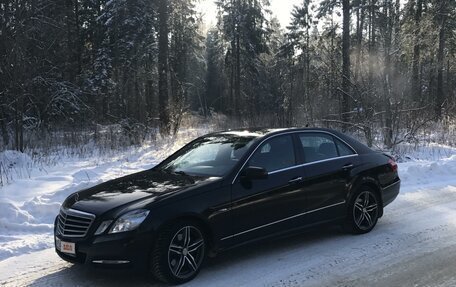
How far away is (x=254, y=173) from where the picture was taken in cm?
549

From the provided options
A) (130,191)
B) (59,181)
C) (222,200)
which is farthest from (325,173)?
(59,181)

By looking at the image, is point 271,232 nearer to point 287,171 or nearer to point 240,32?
point 287,171

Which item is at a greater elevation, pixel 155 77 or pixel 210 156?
pixel 155 77

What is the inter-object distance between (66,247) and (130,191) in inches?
34.6

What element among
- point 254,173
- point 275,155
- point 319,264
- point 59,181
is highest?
point 275,155

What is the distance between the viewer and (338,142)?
6.93 metres

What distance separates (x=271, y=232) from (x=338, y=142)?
6.25 ft

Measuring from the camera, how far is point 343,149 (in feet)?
22.7

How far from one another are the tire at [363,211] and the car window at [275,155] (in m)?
1.29

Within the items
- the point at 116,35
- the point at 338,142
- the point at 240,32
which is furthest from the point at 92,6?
the point at 338,142

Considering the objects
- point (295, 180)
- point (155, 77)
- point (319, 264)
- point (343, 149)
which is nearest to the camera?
point (319, 264)

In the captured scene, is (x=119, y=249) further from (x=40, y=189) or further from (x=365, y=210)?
(x=40, y=189)

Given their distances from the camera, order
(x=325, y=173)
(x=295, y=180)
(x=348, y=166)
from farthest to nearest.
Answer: (x=348, y=166), (x=325, y=173), (x=295, y=180)

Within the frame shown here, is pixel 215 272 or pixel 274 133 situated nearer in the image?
pixel 215 272
